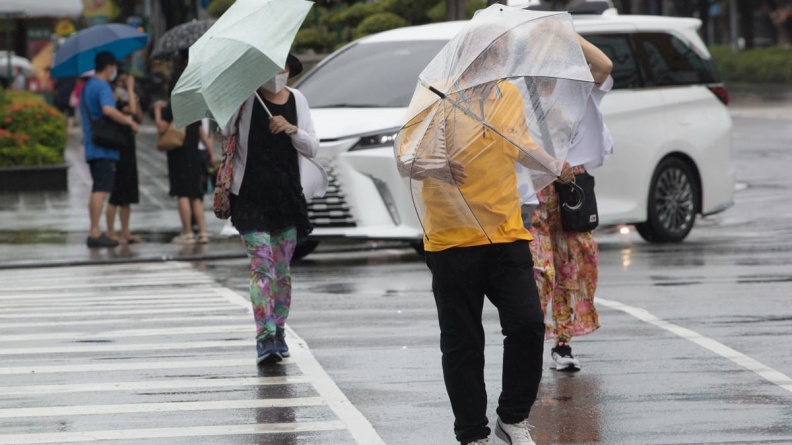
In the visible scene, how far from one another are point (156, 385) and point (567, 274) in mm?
2200

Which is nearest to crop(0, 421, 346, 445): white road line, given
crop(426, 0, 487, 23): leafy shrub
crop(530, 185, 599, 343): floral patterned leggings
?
crop(530, 185, 599, 343): floral patterned leggings

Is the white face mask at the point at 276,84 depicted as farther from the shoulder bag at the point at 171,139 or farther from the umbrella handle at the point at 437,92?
the shoulder bag at the point at 171,139

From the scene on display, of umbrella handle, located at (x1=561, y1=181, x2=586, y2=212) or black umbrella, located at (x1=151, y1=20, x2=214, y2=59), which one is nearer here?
umbrella handle, located at (x1=561, y1=181, x2=586, y2=212)

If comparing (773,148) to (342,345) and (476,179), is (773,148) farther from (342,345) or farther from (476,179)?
(476,179)

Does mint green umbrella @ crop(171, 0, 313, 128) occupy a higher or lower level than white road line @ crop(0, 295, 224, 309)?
higher

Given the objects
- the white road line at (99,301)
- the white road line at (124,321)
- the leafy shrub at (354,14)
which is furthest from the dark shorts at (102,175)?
the leafy shrub at (354,14)

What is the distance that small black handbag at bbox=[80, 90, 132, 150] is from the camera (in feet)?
52.2

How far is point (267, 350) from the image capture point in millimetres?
8695

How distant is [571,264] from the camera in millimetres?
8484

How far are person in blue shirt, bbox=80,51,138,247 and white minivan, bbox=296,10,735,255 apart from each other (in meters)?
2.28

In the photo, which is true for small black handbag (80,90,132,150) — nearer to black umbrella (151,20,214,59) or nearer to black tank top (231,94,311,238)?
black umbrella (151,20,214,59)

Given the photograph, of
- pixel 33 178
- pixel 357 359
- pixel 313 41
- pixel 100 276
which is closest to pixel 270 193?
pixel 357 359

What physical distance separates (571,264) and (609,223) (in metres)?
6.05

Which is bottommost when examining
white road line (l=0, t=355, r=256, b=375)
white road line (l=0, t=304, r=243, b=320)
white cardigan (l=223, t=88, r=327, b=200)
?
white road line (l=0, t=304, r=243, b=320)
